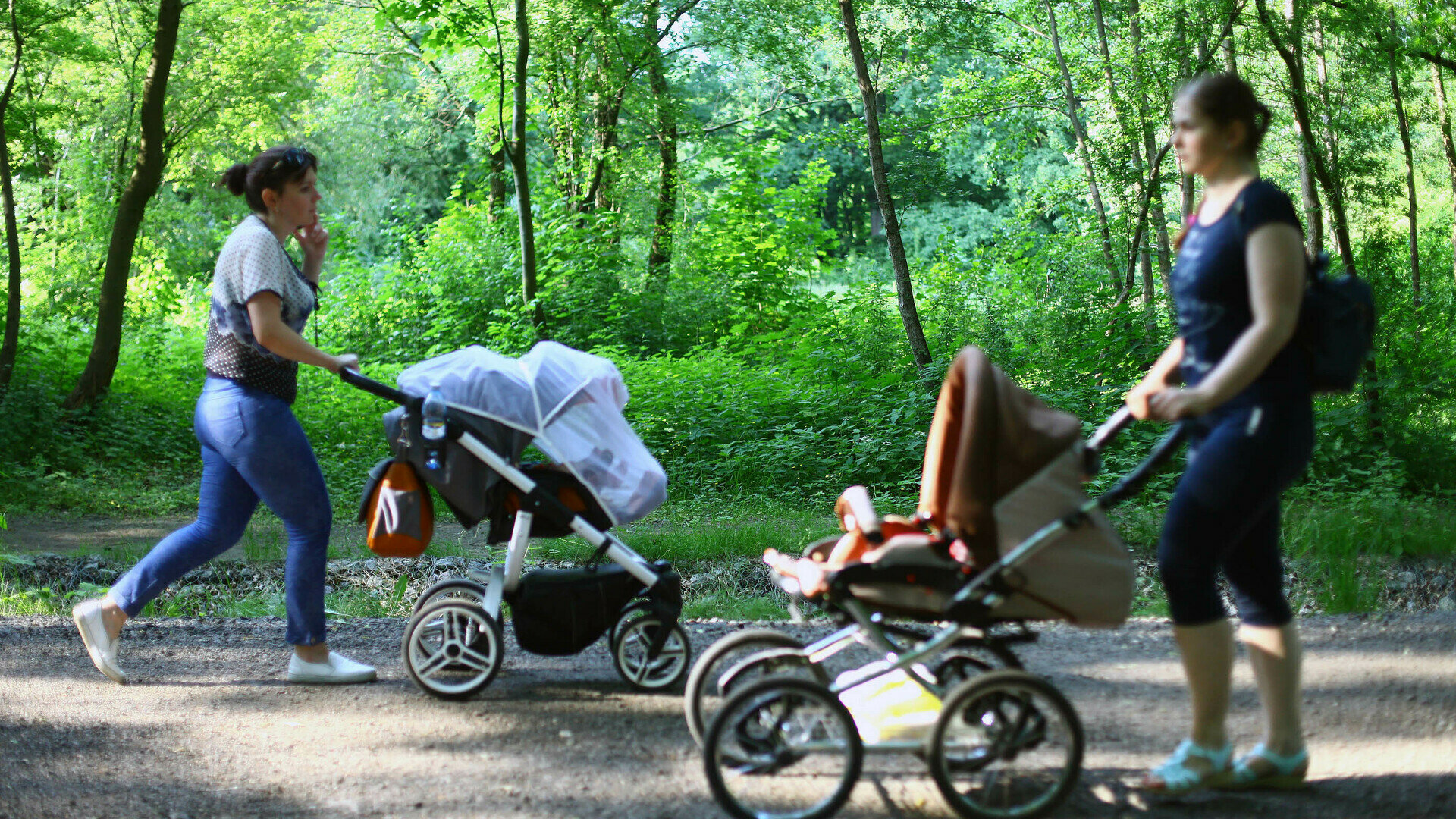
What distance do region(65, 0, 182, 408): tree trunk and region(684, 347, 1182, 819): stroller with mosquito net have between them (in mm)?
12461

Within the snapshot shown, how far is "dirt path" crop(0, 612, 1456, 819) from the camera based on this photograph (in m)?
3.30

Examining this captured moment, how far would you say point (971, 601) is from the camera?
10.1ft

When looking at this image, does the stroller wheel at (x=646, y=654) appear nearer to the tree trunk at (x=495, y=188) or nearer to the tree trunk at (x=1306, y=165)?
the tree trunk at (x=1306, y=165)

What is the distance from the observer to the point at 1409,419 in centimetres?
1055

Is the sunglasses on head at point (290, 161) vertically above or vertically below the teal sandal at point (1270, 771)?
above

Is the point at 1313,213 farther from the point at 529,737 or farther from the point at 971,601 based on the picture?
the point at 529,737

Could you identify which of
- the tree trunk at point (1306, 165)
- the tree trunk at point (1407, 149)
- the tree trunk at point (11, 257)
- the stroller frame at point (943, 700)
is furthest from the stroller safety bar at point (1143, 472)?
the tree trunk at point (11, 257)

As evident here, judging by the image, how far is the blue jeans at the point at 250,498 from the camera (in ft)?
13.8

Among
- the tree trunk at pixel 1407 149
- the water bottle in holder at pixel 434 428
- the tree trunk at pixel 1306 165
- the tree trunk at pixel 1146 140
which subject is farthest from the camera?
the tree trunk at pixel 1146 140

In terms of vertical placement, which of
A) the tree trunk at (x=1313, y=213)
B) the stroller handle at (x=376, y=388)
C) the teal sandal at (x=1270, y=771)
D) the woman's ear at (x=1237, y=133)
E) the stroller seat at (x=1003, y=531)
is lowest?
the teal sandal at (x=1270, y=771)

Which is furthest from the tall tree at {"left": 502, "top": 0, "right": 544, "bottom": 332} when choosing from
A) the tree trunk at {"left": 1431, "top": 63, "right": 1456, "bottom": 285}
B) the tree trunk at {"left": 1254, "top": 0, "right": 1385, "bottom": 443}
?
the tree trunk at {"left": 1431, "top": 63, "right": 1456, "bottom": 285}

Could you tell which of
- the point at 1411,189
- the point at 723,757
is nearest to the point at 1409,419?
the point at 1411,189

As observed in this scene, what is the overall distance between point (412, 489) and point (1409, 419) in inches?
396

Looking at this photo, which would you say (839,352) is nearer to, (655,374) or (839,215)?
(655,374)
